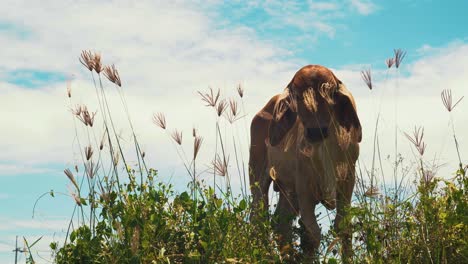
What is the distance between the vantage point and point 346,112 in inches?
296

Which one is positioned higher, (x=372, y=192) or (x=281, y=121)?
(x=281, y=121)

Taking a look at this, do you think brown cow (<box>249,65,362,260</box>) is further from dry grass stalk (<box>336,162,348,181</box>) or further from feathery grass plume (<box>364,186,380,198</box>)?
feathery grass plume (<box>364,186,380,198</box>)

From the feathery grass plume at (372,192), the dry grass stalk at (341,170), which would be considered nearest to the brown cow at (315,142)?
the dry grass stalk at (341,170)

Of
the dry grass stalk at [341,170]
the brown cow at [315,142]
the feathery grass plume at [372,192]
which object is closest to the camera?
the dry grass stalk at [341,170]

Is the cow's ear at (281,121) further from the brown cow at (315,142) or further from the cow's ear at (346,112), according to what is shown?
the cow's ear at (346,112)

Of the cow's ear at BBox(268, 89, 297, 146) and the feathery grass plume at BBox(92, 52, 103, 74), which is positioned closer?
the feathery grass plume at BBox(92, 52, 103, 74)

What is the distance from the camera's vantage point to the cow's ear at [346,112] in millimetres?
7473

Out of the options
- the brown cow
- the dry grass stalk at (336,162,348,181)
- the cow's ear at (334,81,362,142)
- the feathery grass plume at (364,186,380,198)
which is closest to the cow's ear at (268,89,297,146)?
the brown cow

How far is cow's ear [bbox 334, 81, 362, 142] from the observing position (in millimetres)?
7473

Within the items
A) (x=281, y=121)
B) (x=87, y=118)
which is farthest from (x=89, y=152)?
(x=281, y=121)

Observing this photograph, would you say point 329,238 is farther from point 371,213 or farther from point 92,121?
point 92,121

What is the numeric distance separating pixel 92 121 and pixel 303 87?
8.09 ft

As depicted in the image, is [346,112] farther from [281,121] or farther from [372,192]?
[372,192]

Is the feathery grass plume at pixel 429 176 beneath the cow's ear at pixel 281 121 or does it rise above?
beneath
